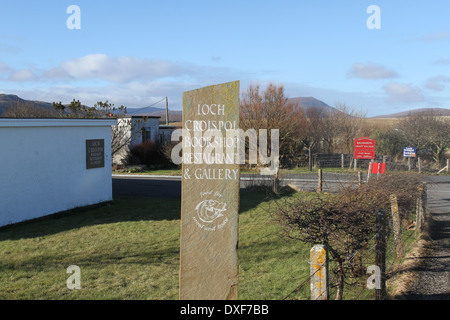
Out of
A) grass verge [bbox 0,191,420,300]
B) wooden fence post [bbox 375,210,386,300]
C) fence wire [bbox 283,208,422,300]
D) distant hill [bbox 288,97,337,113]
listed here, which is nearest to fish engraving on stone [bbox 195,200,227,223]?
fence wire [bbox 283,208,422,300]

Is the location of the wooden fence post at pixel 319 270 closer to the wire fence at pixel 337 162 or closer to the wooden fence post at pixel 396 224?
the wooden fence post at pixel 396 224

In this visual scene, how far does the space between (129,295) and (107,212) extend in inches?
307

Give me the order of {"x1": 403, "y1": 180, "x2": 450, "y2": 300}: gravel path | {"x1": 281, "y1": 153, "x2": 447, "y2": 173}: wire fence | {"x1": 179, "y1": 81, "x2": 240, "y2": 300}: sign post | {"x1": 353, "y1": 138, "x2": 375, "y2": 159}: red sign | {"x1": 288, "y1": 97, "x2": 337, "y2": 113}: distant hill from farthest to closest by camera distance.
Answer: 1. {"x1": 288, "y1": 97, "x2": 337, "y2": 113}: distant hill
2. {"x1": 281, "y1": 153, "x2": 447, "y2": 173}: wire fence
3. {"x1": 353, "y1": 138, "x2": 375, "y2": 159}: red sign
4. {"x1": 403, "y1": 180, "x2": 450, "y2": 300}: gravel path
5. {"x1": 179, "y1": 81, "x2": 240, "y2": 300}: sign post

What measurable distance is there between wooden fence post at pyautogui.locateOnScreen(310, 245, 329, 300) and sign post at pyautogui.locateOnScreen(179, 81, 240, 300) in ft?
2.37

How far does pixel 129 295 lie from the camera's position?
5.87 meters

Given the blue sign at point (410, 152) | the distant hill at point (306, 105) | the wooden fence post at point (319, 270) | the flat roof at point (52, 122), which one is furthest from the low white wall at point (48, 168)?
the blue sign at point (410, 152)

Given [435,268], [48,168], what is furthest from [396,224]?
[48,168]

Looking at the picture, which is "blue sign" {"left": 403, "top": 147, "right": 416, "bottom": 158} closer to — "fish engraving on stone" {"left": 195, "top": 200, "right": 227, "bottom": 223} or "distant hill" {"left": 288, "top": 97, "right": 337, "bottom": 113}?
"distant hill" {"left": 288, "top": 97, "right": 337, "bottom": 113}

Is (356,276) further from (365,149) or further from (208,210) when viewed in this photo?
(365,149)

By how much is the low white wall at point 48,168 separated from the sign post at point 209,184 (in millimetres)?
8789

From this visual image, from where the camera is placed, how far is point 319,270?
3723mm

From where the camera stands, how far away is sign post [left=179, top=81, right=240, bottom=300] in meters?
3.88

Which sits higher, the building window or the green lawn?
the building window

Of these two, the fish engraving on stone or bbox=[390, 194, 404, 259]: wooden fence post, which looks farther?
bbox=[390, 194, 404, 259]: wooden fence post
